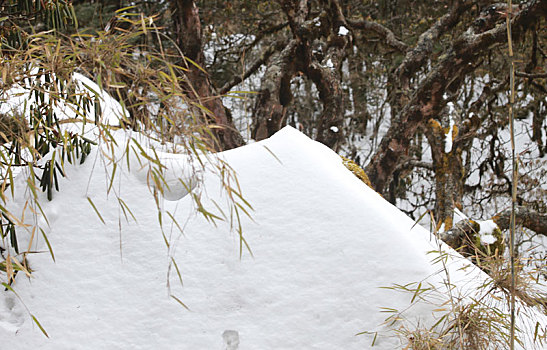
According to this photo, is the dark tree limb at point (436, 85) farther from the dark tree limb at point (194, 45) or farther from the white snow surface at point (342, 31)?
the dark tree limb at point (194, 45)

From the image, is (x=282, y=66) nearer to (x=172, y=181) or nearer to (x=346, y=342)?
(x=172, y=181)

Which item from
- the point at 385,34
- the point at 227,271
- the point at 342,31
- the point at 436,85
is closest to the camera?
the point at 227,271

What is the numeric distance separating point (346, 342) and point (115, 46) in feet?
2.82

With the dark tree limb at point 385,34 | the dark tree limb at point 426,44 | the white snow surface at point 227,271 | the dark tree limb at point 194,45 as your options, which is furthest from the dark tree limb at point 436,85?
the white snow surface at point 227,271

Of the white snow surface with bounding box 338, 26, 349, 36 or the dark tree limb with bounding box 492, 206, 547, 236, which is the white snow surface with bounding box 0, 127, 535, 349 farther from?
the white snow surface with bounding box 338, 26, 349, 36

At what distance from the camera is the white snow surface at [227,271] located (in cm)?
114

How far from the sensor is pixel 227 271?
124 cm

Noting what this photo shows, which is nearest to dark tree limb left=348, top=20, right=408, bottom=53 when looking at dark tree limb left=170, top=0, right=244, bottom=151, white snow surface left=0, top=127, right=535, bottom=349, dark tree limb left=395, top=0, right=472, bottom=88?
dark tree limb left=395, top=0, right=472, bottom=88

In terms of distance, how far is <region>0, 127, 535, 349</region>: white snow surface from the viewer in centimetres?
114

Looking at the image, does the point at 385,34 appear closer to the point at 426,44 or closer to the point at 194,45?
the point at 426,44

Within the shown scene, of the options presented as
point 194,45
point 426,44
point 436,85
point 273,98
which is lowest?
point 273,98

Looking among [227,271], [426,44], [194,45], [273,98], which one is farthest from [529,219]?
[227,271]

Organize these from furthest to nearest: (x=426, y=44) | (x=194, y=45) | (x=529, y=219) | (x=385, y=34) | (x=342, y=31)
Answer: (x=385, y=34) → (x=342, y=31) → (x=426, y=44) → (x=194, y=45) → (x=529, y=219)

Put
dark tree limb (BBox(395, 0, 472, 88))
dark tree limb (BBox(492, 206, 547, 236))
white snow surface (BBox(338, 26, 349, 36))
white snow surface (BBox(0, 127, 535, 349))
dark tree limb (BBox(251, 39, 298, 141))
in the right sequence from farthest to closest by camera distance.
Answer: white snow surface (BBox(338, 26, 349, 36)), dark tree limb (BBox(395, 0, 472, 88)), dark tree limb (BBox(251, 39, 298, 141)), dark tree limb (BBox(492, 206, 547, 236)), white snow surface (BBox(0, 127, 535, 349))
